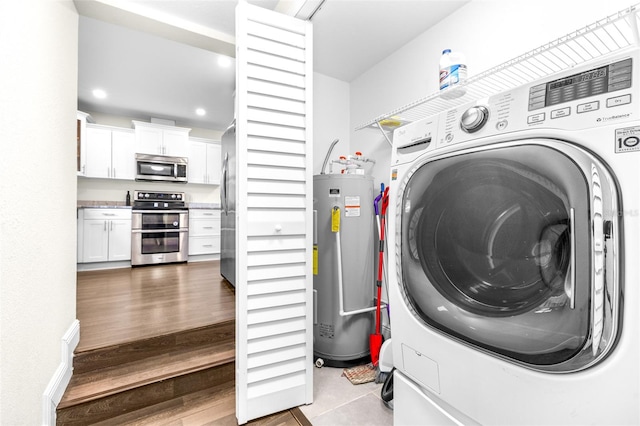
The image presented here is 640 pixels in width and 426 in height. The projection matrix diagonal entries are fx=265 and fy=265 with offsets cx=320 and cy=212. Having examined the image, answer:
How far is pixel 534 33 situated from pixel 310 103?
1281 millimetres

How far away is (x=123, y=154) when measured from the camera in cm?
438

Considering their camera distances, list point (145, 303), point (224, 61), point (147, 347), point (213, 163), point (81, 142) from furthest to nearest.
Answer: point (213, 163), point (81, 142), point (224, 61), point (145, 303), point (147, 347)

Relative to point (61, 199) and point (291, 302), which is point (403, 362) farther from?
point (61, 199)

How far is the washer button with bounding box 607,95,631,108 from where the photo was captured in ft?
1.90

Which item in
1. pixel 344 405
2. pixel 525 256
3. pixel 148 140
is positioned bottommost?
pixel 344 405

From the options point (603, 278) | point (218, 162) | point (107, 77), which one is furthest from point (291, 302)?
point (218, 162)

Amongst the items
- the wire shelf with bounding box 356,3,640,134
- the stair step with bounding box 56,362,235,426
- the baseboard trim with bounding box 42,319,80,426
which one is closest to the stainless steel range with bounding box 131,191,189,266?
the baseboard trim with bounding box 42,319,80,426

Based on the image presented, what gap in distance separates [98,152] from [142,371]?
404 cm

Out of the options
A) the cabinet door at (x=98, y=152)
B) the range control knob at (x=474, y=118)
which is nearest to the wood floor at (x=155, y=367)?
the range control knob at (x=474, y=118)

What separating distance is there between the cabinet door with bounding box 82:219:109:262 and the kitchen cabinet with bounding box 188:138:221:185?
4.96ft

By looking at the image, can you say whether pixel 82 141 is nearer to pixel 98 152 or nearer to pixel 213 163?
pixel 98 152

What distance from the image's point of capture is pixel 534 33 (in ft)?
4.75

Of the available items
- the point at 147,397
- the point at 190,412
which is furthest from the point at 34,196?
the point at 190,412

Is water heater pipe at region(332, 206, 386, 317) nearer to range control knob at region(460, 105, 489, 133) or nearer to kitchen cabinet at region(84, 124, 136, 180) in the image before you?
range control knob at region(460, 105, 489, 133)
